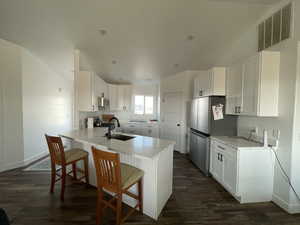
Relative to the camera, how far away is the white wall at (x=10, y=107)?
3205 millimetres

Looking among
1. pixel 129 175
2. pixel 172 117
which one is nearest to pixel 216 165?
pixel 129 175

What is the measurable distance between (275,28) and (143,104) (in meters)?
4.80

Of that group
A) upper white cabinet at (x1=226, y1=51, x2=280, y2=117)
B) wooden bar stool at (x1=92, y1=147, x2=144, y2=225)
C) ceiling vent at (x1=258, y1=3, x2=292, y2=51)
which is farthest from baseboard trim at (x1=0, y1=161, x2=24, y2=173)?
ceiling vent at (x1=258, y1=3, x2=292, y2=51)

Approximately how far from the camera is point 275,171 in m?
2.34

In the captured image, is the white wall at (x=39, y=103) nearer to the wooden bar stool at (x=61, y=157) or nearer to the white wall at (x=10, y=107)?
the white wall at (x=10, y=107)

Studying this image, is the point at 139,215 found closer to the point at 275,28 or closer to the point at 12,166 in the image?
the point at 12,166

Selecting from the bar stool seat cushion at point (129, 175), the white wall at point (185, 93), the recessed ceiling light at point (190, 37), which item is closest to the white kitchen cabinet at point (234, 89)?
the recessed ceiling light at point (190, 37)

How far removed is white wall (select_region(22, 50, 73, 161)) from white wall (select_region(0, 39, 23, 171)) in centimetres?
11

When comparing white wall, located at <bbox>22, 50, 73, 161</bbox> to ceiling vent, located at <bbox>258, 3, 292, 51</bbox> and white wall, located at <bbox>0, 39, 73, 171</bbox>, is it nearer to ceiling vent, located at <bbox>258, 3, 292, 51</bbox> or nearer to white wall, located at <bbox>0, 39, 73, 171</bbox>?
white wall, located at <bbox>0, 39, 73, 171</bbox>

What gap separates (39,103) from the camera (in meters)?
4.03

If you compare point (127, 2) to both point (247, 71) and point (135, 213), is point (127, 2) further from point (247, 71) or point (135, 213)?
point (135, 213)

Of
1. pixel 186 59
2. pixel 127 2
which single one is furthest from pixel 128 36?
pixel 186 59

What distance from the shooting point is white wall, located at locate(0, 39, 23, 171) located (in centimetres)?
321

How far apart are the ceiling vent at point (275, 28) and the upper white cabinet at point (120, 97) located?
4.42m
